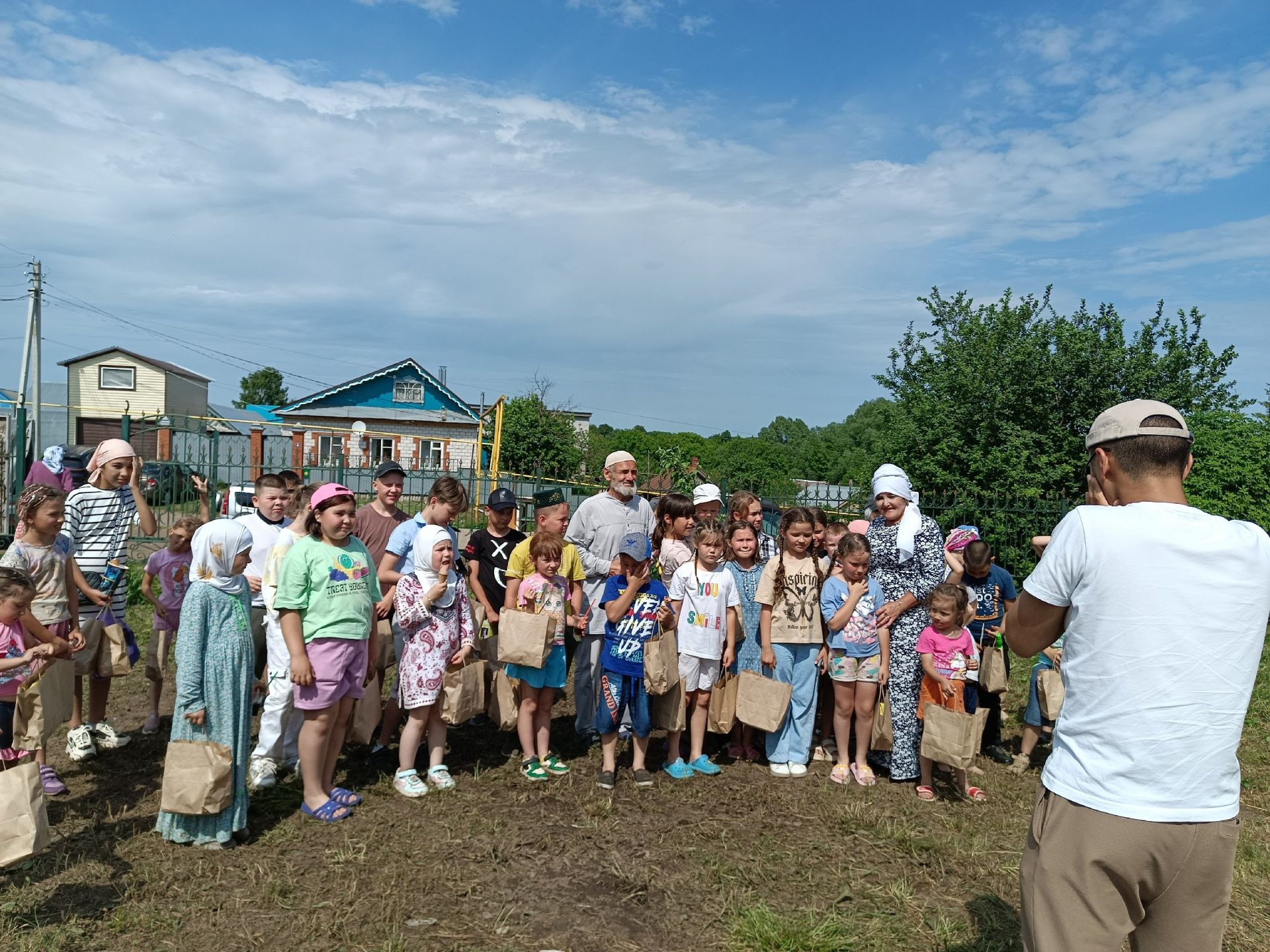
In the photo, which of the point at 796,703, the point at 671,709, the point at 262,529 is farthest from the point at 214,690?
the point at 796,703

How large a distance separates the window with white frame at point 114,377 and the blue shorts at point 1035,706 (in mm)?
41472

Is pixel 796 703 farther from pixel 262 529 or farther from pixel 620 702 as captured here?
pixel 262 529

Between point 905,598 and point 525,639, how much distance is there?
2366 mm

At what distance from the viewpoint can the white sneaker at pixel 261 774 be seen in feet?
16.3

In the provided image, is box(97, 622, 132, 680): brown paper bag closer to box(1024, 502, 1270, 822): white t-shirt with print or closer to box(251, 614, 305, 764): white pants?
box(251, 614, 305, 764): white pants

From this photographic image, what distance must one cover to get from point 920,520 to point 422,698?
10.7ft

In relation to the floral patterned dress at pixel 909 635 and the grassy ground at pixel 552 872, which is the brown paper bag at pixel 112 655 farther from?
the floral patterned dress at pixel 909 635

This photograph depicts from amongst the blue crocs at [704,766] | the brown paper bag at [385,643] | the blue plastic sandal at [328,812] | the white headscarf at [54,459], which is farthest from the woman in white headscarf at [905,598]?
the white headscarf at [54,459]

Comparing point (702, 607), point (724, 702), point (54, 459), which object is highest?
point (54, 459)

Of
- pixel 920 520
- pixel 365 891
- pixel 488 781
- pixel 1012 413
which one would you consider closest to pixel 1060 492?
pixel 1012 413

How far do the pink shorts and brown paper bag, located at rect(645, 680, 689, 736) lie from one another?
191 centimetres

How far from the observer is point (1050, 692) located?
224 inches

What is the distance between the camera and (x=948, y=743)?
5.07 metres

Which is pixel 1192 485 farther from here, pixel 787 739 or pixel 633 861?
pixel 633 861
